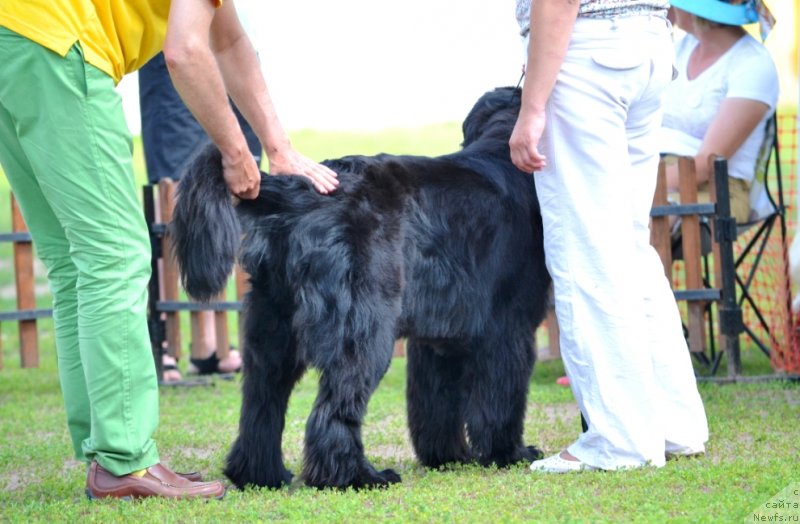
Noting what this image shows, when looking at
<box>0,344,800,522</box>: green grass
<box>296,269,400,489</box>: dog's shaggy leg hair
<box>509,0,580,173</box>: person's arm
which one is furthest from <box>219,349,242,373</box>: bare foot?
<box>509,0,580,173</box>: person's arm

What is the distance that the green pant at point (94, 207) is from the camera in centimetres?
290

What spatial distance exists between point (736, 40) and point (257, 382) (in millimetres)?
3398

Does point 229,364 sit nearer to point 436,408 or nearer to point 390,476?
point 436,408

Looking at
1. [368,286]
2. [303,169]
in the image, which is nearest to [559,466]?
[368,286]

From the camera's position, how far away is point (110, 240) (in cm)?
301

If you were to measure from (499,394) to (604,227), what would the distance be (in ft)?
2.19

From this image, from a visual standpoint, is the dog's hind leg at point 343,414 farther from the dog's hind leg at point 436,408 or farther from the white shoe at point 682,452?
the white shoe at point 682,452

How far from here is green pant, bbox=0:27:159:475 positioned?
2902 millimetres

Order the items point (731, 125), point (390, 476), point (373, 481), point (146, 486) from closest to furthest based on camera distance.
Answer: point (146, 486)
point (373, 481)
point (390, 476)
point (731, 125)

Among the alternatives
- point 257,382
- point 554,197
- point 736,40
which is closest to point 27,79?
point 257,382

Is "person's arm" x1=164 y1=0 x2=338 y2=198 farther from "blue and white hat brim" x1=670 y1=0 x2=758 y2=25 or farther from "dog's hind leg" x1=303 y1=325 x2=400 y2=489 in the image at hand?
"blue and white hat brim" x1=670 y1=0 x2=758 y2=25

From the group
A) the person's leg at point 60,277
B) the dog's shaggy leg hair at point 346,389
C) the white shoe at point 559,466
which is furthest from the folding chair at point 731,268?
the person's leg at point 60,277

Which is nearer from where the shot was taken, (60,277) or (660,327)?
(60,277)

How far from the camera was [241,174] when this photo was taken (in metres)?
3.09
